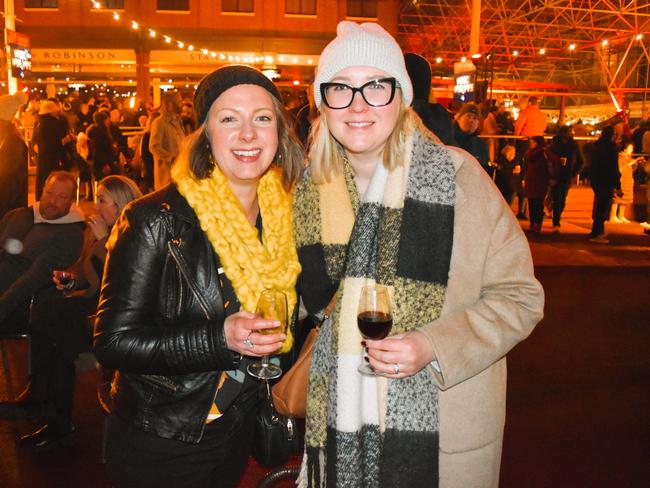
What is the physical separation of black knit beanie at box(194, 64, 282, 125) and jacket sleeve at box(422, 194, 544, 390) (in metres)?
1.02

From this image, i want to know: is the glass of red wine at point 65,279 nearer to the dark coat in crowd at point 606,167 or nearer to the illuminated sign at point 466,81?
the illuminated sign at point 466,81

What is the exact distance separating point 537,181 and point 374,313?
1018 cm

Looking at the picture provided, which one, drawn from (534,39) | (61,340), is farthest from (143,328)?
(534,39)

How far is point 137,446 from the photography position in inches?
83.8

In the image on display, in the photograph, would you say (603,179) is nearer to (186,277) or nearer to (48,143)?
(48,143)

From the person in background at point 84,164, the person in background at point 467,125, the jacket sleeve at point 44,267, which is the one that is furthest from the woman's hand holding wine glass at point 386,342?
the person in background at point 84,164

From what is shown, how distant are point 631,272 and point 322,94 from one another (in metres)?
8.18

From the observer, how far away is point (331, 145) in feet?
7.63

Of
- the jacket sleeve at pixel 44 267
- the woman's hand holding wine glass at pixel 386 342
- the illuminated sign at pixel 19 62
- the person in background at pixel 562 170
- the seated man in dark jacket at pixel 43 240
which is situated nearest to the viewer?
the woman's hand holding wine glass at pixel 386 342

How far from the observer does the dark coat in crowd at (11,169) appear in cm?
650

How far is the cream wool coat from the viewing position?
1893mm

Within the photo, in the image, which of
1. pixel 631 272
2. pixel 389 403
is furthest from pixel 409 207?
pixel 631 272

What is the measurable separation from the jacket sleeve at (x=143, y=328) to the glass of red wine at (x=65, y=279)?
2.31 meters

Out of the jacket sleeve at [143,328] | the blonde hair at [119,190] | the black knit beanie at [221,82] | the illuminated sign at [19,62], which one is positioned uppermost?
the illuminated sign at [19,62]
